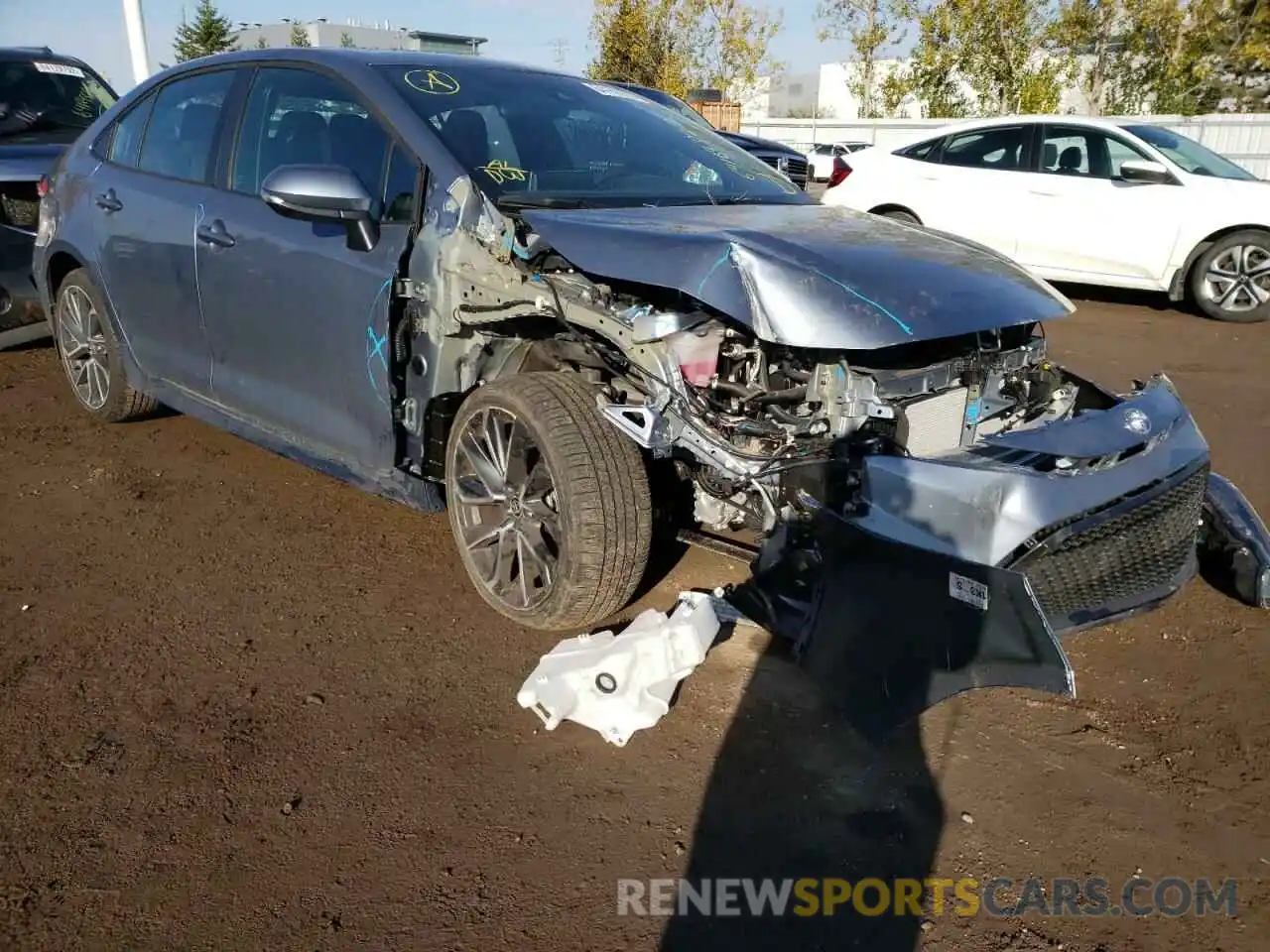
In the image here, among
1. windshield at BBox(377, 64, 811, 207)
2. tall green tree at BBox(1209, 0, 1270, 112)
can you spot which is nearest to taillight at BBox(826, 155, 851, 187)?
windshield at BBox(377, 64, 811, 207)

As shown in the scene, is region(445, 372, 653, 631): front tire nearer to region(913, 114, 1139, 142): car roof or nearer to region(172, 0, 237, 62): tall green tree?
region(913, 114, 1139, 142): car roof

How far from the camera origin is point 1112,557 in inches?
105

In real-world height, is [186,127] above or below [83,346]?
above

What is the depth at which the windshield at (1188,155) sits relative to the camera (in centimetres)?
866

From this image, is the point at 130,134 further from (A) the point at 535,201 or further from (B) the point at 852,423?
(B) the point at 852,423

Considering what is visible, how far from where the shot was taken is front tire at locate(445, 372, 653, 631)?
296cm

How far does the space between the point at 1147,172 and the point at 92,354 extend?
788 cm

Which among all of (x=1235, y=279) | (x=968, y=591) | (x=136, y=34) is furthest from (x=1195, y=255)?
(x=136, y=34)

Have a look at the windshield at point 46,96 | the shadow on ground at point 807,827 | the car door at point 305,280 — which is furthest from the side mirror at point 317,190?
the windshield at point 46,96

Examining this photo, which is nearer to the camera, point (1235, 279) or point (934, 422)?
point (934, 422)

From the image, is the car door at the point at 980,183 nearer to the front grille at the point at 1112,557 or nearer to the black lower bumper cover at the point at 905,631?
the front grille at the point at 1112,557

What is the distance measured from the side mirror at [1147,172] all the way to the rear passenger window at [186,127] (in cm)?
717

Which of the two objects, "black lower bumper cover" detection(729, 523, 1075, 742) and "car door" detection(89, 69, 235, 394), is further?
"car door" detection(89, 69, 235, 394)

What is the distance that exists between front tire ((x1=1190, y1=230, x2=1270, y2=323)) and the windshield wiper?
7.15m
